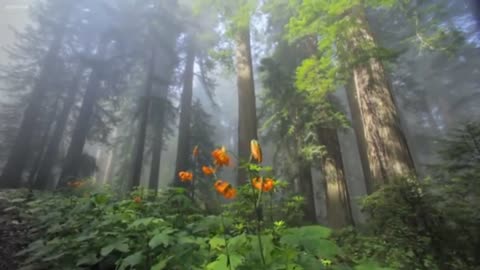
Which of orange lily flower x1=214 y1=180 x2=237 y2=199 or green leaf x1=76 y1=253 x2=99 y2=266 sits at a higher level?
orange lily flower x1=214 y1=180 x2=237 y2=199

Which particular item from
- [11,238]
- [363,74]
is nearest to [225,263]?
[11,238]

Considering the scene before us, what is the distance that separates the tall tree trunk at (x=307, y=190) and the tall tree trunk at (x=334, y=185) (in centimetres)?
87

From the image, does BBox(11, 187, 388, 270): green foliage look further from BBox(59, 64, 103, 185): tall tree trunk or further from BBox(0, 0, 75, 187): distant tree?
BBox(0, 0, 75, 187): distant tree

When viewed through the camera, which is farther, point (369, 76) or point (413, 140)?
point (413, 140)

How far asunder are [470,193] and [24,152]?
53.8ft

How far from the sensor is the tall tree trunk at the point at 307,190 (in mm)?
7808

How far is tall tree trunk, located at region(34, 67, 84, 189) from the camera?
12570 millimetres

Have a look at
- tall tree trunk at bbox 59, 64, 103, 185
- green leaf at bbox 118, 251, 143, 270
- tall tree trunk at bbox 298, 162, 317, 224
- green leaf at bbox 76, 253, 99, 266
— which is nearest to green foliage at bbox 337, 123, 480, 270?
green leaf at bbox 118, 251, 143, 270

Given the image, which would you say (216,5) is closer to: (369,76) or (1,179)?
(369,76)

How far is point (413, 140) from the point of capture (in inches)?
672

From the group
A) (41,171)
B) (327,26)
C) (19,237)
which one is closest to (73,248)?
(19,237)

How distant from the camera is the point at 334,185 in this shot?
680 centimetres

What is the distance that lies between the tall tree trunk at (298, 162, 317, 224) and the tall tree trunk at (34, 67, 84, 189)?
1171cm

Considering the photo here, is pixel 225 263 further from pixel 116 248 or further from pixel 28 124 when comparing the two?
pixel 28 124
